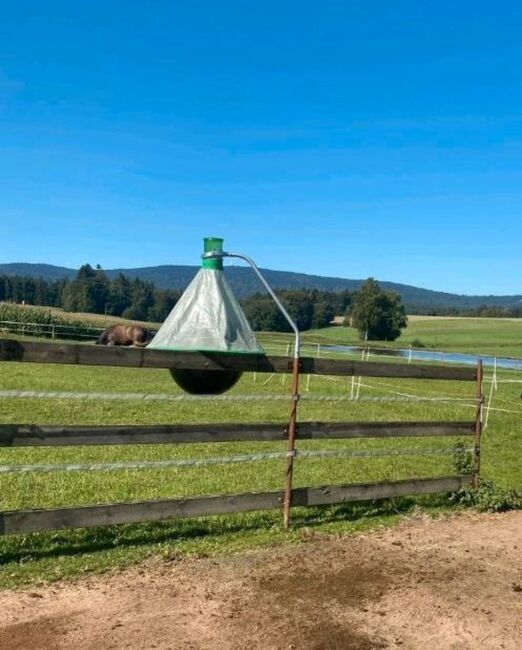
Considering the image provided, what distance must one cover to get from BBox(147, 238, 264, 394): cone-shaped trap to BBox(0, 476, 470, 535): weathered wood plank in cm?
100

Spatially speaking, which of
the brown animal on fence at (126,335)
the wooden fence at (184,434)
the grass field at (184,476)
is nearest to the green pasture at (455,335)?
the brown animal on fence at (126,335)

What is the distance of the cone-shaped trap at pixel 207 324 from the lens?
5312mm

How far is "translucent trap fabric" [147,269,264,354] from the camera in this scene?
209 inches

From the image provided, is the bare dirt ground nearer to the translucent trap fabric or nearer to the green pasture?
the translucent trap fabric

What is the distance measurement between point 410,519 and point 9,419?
7.97 meters

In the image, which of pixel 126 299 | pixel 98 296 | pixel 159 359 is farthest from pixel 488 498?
pixel 98 296

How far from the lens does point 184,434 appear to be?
5.50m

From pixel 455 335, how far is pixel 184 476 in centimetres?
9077

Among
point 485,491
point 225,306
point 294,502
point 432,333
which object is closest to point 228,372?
point 225,306

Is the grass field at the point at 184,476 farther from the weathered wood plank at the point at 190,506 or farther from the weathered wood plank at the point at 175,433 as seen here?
the weathered wood plank at the point at 175,433

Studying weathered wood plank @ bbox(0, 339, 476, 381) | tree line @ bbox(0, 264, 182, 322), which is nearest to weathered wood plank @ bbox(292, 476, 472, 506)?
weathered wood plank @ bbox(0, 339, 476, 381)

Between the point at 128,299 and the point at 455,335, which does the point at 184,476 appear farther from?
the point at 455,335

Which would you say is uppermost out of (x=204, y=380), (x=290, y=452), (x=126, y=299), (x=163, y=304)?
(x=126, y=299)

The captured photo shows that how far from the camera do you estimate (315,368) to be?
20.4ft
